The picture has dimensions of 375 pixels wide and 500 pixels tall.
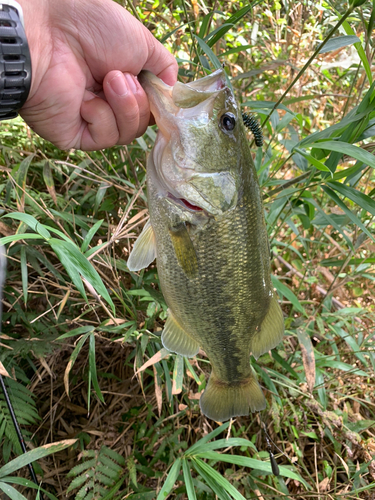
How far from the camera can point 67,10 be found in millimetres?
1483

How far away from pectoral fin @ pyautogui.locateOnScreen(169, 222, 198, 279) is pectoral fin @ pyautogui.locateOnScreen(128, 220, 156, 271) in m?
0.13

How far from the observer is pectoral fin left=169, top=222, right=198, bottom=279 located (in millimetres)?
1433

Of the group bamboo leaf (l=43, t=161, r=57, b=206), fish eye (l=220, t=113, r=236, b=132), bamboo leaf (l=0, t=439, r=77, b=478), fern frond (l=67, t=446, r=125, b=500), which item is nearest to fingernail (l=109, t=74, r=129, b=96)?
fish eye (l=220, t=113, r=236, b=132)

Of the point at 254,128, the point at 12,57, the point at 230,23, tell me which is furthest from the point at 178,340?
the point at 230,23

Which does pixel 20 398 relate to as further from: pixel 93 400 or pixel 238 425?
pixel 238 425

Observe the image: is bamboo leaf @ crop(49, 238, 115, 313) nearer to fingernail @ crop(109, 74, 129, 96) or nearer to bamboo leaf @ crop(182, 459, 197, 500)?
fingernail @ crop(109, 74, 129, 96)

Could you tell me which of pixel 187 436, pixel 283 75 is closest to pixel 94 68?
pixel 187 436

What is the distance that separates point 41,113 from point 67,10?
1.43ft

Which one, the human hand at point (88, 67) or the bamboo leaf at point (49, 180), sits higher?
the human hand at point (88, 67)

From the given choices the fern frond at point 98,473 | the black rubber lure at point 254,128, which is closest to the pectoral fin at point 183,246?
the black rubber lure at point 254,128

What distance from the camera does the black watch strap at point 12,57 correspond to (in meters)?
1.24

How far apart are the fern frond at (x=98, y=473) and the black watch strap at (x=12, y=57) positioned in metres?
1.87

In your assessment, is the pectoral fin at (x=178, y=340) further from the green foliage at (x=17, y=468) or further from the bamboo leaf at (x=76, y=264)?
the green foliage at (x=17, y=468)

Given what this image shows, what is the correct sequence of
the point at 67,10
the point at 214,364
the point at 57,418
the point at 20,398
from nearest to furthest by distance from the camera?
the point at 67,10
the point at 214,364
the point at 20,398
the point at 57,418
